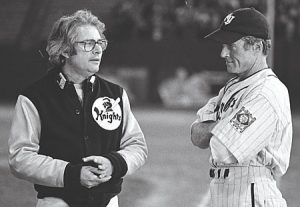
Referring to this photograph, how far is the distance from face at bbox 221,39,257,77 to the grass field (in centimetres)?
324

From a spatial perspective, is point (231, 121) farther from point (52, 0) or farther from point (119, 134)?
point (52, 0)

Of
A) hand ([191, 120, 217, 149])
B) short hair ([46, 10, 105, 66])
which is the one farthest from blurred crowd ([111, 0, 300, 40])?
hand ([191, 120, 217, 149])

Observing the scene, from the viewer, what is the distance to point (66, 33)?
3.01 metres

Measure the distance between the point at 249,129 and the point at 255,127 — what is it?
29 millimetres

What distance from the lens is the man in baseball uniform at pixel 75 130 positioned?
2848 millimetres

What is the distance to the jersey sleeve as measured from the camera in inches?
109

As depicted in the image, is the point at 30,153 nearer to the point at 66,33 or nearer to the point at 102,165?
the point at 102,165

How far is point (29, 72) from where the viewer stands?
52.7ft

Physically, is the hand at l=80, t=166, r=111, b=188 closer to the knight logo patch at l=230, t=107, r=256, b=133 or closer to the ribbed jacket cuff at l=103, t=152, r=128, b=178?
the ribbed jacket cuff at l=103, t=152, r=128, b=178

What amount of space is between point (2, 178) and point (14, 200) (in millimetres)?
1082

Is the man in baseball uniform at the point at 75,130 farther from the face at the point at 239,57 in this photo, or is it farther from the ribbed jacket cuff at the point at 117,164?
the face at the point at 239,57

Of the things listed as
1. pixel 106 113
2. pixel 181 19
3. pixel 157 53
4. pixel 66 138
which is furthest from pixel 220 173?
pixel 181 19

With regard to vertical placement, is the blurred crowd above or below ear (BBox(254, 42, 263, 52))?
above

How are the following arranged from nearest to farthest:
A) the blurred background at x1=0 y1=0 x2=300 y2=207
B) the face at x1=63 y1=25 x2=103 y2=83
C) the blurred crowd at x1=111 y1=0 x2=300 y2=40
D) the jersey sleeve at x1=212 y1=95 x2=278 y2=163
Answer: the jersey sleeve at x1=212 y1=95 x2=278 y2=163
the face at x1=63 y1=25 x2=103 y2=83
the blurred background at x1=0 y1=0 x2=300 y2=207
the blurred crowd at x1=111 y1=0 x2=300 y2=40
